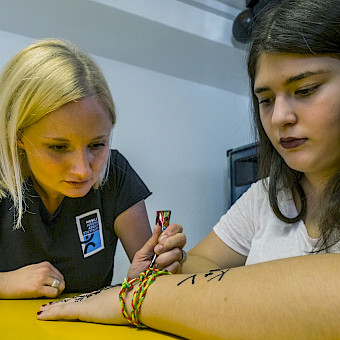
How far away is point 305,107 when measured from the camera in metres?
0.69

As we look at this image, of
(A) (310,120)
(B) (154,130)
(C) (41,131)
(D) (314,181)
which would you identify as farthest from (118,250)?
(A) (310,120)

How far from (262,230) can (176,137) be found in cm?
125

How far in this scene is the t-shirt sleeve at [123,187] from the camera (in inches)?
43.6

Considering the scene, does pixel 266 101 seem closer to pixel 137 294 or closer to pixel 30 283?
pixel 137 294

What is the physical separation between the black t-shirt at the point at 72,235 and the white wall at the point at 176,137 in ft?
2.38

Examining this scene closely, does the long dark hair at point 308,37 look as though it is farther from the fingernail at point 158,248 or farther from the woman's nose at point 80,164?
the woman's nose at point 80,164

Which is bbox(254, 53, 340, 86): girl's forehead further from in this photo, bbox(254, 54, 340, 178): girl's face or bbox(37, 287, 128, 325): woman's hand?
bbox(37, 287, 128, 325): woman's hand

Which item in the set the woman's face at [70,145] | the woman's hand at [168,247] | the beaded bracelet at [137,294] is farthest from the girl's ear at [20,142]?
the beaded bracelet at [137,294]

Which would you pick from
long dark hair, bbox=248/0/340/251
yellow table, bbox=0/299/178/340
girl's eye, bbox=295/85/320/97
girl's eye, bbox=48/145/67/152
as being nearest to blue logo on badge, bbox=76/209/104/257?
girl's eye, bbox=48/145/67/152

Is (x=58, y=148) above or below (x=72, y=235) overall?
above

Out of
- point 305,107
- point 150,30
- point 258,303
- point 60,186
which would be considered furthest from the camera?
point 150,30

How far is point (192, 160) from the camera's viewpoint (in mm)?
2125

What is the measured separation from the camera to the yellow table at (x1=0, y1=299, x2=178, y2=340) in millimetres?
506

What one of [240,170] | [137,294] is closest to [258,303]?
[137,294]
